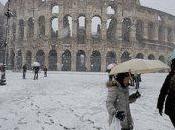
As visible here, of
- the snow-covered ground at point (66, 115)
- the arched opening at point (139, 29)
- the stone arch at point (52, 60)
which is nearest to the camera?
the snow-covered ground at point (66, 115)

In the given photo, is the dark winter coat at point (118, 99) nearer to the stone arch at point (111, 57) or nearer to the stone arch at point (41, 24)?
the stone arch at point (111, 57)

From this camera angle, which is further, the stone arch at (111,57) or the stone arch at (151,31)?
the stone arch at (151,31)

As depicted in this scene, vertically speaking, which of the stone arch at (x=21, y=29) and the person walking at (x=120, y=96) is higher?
the stone arch at (x=21, y=29)

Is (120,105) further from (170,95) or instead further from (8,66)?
(8,66)

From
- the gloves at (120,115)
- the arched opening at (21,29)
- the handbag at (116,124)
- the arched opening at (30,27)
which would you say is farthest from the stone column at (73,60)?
the gloves at (120,115)

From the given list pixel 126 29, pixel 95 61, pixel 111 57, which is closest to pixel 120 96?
pixel 95 61

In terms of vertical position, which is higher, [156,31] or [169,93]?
[156,31]

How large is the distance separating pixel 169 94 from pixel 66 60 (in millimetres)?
42199

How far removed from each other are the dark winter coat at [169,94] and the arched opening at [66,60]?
41.1m

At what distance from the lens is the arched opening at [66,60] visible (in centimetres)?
4628

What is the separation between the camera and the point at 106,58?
47.1 metres

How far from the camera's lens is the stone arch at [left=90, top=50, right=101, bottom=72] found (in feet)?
154

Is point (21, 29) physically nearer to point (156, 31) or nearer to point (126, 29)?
point (126, 29)

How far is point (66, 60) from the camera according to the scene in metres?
47.0
